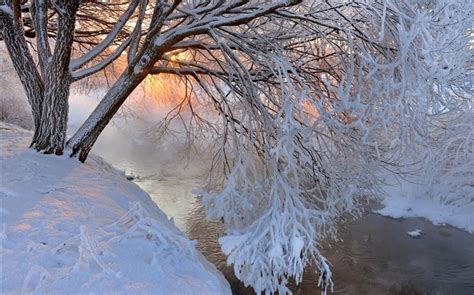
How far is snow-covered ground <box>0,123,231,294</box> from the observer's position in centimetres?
321

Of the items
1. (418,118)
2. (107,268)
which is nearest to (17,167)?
(107,268)

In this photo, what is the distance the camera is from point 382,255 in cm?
865

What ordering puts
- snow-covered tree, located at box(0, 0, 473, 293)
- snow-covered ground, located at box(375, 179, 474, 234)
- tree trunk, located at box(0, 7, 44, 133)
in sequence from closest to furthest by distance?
snow-covered tree, located at box(0, 0, 473, 293) < tree trunk, located at box(0, 7, 44, 133) < snow-covered ground, located at box(375, 179, 474, 234)

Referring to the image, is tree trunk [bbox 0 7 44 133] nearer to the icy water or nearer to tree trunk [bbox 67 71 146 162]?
tree trunk [bbox 67 71 146 162]

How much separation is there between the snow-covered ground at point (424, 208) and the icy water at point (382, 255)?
0.35 m

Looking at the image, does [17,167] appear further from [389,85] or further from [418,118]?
[418,118]

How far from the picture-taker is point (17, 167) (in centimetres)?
550

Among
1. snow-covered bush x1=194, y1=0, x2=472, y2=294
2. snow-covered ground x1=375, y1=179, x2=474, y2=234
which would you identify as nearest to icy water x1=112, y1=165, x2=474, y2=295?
snow-covered ground x1=375, y1=179, x2=474, y2=234

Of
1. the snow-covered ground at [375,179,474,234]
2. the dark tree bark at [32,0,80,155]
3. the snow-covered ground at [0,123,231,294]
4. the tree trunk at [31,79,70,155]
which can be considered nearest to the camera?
the snow-covered ground at [0,123,231,294]

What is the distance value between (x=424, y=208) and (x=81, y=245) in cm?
1065

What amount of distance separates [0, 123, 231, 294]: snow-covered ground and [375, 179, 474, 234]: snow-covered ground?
8.36 meters

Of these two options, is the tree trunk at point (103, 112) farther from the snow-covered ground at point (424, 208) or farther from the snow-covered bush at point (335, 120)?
the snow-covered ground at point (424, 208)

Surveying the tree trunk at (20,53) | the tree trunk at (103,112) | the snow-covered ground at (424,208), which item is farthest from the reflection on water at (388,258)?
the tree trunk at (20,53)

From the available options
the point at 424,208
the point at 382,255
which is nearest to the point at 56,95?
the point at 382,255
